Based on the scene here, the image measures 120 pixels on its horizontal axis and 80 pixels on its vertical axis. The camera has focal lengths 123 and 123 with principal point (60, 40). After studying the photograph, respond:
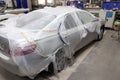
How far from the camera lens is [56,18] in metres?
2.50

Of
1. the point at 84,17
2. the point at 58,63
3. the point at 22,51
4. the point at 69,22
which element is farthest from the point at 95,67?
the point at 22,51

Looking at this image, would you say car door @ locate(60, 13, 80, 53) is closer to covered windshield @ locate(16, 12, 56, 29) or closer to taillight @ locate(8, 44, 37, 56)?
covered windshield @ locate(16, 12, 56, 29)

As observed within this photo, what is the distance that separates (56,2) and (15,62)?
25.0 ft

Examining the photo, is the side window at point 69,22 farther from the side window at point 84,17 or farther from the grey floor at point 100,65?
the grey floor at point 100,65

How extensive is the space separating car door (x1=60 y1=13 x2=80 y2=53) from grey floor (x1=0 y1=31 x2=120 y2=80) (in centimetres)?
50

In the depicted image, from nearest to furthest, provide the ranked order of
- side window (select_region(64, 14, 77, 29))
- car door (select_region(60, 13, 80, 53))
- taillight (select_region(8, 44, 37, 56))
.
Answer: taillight (select_region(8, 44, 37, 56))
car door (select_region(60, 13, 80, 53))
side window (select_region(64, 14, 77, 29))

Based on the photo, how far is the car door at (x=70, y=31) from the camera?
2.49 m

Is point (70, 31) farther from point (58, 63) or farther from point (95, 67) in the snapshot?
point (95, 67)

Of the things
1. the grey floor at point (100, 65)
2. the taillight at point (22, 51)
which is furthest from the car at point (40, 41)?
the grey floor at point (100, 65)

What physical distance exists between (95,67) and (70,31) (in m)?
1.01

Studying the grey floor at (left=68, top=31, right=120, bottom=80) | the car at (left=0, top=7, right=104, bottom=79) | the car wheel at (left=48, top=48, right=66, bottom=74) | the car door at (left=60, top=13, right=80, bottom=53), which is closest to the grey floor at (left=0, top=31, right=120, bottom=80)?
the grey floor at (left=68, top=31, right=120, bottom=80)

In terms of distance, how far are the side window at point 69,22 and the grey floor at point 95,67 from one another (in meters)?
0.91

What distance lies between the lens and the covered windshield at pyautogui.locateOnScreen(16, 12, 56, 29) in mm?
2374

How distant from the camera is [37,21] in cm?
252
